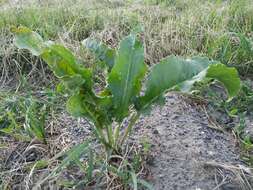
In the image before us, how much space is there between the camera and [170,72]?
1402 millimetres

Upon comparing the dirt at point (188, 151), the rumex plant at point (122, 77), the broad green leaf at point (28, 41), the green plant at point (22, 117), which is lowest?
the dirt at point (188, 151)

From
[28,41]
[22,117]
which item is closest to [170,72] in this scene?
[28,41]

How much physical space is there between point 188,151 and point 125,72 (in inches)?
16.1

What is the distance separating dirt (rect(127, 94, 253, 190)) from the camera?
4.87ft

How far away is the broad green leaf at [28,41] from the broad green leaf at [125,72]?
28 centimetres

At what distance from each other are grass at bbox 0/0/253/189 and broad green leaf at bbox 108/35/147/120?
0.23 m

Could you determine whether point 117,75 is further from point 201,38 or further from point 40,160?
point 201,38

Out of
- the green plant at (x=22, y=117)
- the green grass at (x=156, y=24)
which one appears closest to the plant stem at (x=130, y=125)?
the green plant at (x=22, y=117)

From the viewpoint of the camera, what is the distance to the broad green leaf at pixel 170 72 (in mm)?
1399

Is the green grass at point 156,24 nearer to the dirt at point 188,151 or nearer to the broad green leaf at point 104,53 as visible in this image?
the dirt at point 188,151

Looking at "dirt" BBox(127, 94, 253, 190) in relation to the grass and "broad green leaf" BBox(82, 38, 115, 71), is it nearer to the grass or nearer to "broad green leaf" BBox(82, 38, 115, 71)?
the grass

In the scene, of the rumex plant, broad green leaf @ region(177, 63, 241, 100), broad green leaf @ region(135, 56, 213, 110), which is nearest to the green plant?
the rumex plant

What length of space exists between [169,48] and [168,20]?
0.33 metres

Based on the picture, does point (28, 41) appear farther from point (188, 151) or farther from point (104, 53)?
point (188, 151)
